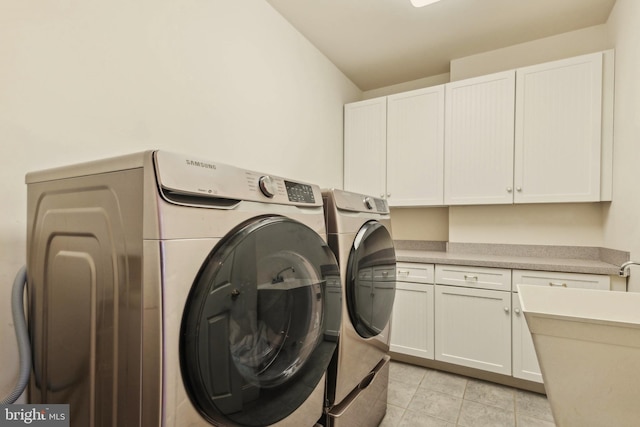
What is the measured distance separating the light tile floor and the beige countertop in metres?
0.85

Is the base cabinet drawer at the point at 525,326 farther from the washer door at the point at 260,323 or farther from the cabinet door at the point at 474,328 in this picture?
the washer door at the point at 260,323

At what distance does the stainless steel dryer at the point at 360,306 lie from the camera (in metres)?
1.26

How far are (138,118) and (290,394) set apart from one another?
1286mm

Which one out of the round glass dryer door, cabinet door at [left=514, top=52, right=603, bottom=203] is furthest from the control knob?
cabinet door at [left=514, top=52, right=603, bottom=203]

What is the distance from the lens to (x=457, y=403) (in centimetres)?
201

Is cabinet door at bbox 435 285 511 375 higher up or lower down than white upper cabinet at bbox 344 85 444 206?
lower down

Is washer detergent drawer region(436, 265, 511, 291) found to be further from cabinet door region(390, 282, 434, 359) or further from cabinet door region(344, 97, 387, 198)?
cabinet door region(344, 97, 387, 198)

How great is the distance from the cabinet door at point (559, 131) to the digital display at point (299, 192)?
2049 millimetres

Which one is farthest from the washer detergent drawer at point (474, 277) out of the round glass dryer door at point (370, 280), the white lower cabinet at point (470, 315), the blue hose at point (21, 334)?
the blue hose at point (21, 334)

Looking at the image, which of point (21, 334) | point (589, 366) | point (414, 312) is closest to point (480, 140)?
point (414, 312)

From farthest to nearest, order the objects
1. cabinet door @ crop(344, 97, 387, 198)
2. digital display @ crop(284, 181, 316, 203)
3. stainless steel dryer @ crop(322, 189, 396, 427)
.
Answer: cabinet door @ crop(344, 97, 387, 198) < stainless steel dryer @ crop(322, 189, 396, 427) < digital display @ crop(284, 181, 316, 203)

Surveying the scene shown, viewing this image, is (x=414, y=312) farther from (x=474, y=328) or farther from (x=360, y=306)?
(x=360, y=306)

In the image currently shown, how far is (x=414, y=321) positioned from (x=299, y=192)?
1.88 m

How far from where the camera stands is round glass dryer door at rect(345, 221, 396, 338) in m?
1.33
